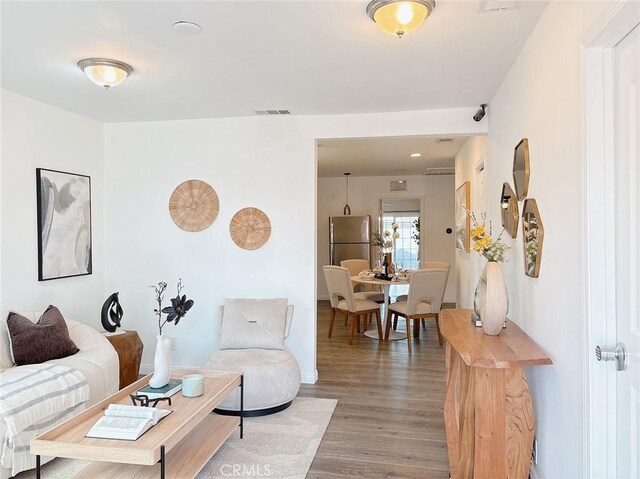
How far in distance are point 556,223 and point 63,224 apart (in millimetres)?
3882

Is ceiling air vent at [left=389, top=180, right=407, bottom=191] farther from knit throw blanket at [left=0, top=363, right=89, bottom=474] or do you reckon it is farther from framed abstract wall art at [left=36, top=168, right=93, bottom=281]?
knit throw blanket at [left=0, top=363, right=89, bottom=474]

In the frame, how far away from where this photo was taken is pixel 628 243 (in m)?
1.54

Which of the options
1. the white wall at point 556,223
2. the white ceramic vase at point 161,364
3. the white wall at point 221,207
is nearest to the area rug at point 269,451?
A: the white ceramic vase at point 161,364

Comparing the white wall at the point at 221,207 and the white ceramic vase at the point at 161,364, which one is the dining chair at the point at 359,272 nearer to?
the white wall at the point at 221,207

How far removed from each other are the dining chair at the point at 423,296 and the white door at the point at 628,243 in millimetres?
3628

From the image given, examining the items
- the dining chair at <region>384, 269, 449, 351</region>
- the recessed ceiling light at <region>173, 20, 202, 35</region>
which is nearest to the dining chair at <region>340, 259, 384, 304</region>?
the dining chair at <region>384, 269, 449, 351</region>

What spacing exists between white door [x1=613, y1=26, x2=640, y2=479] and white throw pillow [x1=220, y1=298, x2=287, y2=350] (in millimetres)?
2585

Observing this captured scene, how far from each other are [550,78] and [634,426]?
1.53m

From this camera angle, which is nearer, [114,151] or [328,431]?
[328,431]

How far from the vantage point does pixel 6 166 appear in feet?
11.1

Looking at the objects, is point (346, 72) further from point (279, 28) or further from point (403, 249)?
point (403, 249)

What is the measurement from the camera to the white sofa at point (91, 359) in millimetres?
2952

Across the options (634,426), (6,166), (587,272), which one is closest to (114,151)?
(6,166)

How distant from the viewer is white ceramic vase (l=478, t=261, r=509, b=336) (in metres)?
2.31
